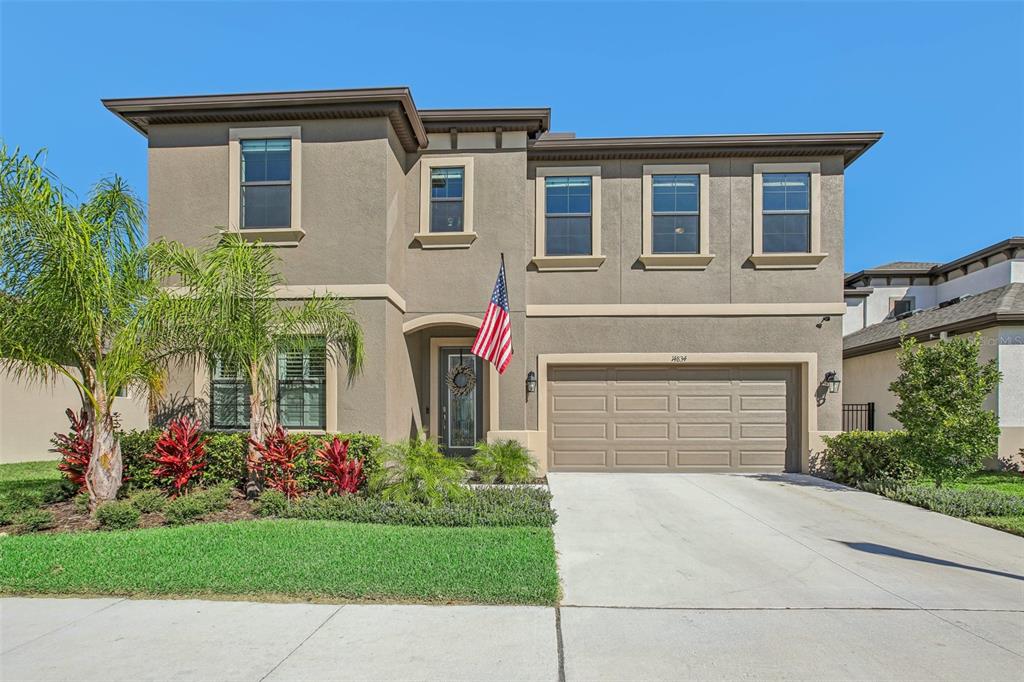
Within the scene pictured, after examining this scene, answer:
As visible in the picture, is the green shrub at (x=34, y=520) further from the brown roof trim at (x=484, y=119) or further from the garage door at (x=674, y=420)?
the brown roof trim at (x=484, y=119)

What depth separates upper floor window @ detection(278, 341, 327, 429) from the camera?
10258mm

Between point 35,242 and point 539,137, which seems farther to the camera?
point 539,137

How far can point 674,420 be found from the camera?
39.5ft

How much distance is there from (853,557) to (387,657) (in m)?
5.19

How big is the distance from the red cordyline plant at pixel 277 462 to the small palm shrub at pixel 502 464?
3.28 metres

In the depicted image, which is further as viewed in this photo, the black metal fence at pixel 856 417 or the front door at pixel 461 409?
the black metal fence at pixel 856 417

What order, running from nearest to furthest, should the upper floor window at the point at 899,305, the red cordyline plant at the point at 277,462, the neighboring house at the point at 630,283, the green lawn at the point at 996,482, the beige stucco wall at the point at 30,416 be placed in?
1. the red cordyline plant at the point at 277,462
2. the green lawn at the point at 996,482
3. the neighboring house at the point at 630,283
4. the beige stucco wall at the point at 30,416
5. the upper floor window at the point at 899,305

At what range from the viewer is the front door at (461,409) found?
12.5 m

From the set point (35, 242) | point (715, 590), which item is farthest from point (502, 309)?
point (35, 242)

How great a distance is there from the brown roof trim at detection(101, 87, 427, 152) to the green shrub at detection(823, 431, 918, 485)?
1036 cm

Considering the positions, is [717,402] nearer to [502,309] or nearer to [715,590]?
[502,309]

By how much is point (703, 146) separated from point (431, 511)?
30.1 ft

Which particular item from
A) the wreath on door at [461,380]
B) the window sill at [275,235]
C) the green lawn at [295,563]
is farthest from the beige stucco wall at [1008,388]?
the window sill at [275,235]

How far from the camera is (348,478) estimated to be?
8453 mm
